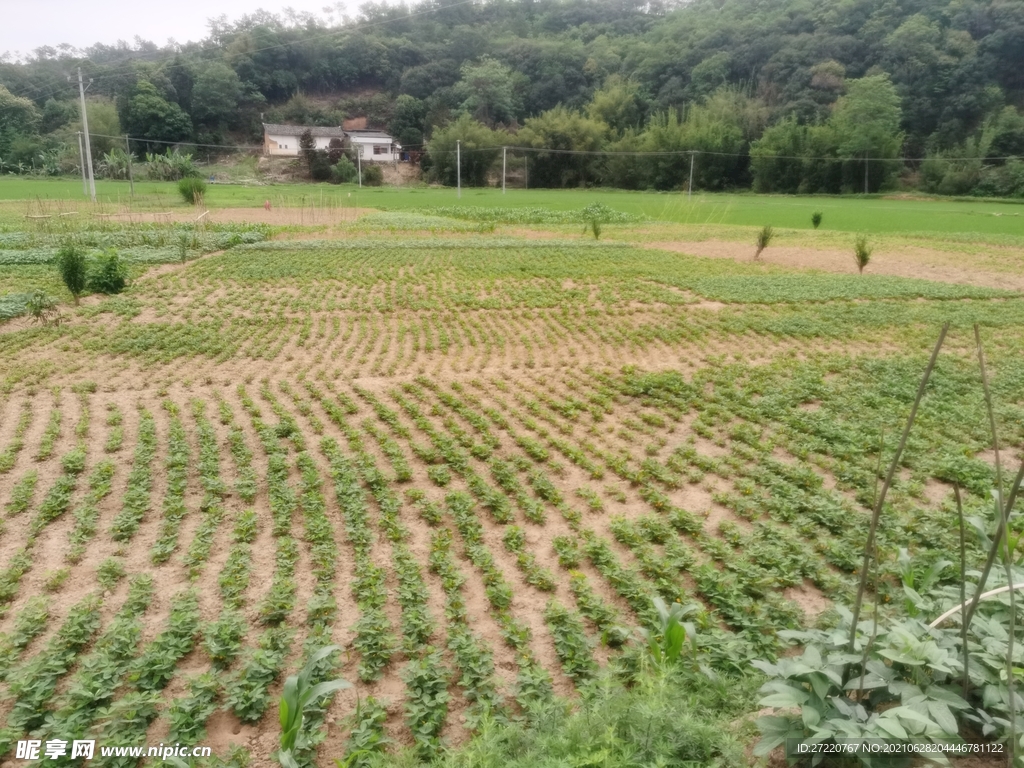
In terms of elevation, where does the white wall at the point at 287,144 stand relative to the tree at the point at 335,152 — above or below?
above

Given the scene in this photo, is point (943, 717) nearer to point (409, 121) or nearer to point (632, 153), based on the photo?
point (632, 153)

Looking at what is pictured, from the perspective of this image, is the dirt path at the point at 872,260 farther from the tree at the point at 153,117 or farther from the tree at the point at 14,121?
the tree at the point at 14,121

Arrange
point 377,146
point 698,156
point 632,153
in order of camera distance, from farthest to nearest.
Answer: point 377,146 < point 632,153 < point 698,156

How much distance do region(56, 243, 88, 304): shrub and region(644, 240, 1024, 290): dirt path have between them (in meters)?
17.1

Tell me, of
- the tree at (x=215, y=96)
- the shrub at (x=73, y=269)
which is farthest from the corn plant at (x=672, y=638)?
the tree at (x=215, y=96)

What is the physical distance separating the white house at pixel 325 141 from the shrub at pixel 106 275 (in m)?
61.4

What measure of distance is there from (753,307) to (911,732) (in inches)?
492

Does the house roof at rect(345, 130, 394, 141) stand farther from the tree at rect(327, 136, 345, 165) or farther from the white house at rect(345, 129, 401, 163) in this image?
the tree at rect(327, 136, 345, 165)

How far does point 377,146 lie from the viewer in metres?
75.1

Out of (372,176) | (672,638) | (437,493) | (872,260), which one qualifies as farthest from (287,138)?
(672,638)

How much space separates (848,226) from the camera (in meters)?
31.1

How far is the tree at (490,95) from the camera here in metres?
77.9

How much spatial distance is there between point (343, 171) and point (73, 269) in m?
52.8

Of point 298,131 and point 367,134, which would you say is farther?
point 367,134
